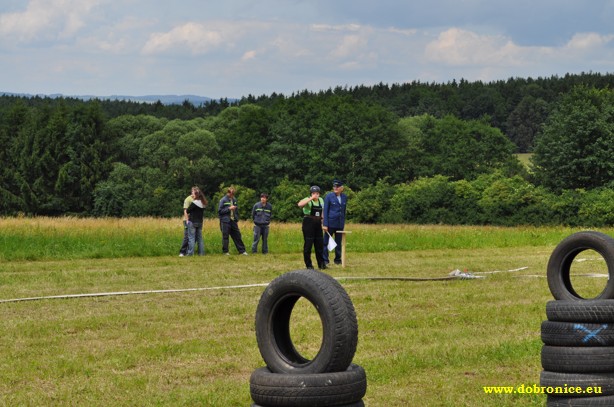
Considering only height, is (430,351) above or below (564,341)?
below

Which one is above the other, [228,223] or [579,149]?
[579,149]

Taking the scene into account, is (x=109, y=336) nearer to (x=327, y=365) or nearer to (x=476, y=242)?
(x=327, y=365)

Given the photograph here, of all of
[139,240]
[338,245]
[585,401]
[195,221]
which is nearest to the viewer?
[585,401]

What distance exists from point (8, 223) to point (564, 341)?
29.1m

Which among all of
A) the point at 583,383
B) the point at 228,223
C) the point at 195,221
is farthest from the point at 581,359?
the point at 228,223

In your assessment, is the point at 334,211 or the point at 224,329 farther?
the point at 334,211

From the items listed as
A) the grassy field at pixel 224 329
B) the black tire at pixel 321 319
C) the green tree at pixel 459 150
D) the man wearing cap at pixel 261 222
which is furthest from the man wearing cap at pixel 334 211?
the green tree at pixel 459 150

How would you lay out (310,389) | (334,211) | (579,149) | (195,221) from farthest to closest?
1. (579,149)
2. (195,221)
3. (334,211)
4. (310,389)

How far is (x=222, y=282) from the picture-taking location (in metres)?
18.6

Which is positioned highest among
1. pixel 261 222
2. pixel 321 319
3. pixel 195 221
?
pixel 321 319

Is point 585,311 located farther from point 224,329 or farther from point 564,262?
point 224,329

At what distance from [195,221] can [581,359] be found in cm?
1937

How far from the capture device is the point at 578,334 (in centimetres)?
775

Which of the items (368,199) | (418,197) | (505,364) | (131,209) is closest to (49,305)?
(505,364)
